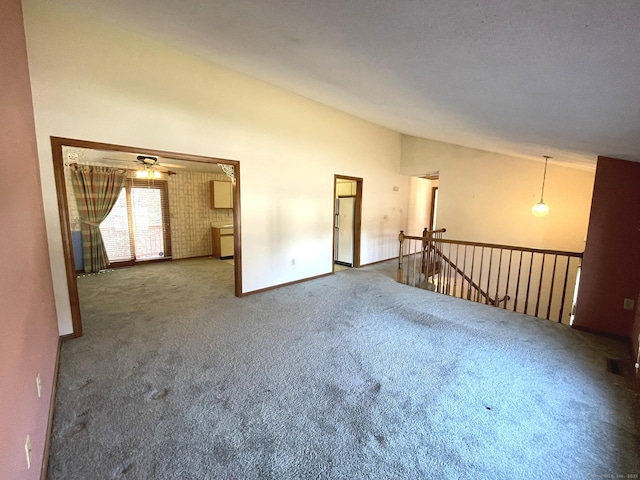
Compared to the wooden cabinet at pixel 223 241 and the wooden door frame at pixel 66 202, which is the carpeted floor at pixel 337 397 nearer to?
the wooden door frame at pixel 66 202

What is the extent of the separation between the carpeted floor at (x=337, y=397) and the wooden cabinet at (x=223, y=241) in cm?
335

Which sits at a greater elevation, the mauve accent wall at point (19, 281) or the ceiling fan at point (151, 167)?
the ceiling fan at point (151, 167)

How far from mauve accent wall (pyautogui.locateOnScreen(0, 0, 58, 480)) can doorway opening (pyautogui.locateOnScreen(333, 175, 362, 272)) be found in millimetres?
4444

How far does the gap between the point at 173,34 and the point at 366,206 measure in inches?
171

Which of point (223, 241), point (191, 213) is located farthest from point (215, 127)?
point (191, 213)

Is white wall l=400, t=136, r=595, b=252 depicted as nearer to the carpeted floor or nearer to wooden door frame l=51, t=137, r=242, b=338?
the carpeted floor

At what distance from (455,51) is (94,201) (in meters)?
6.54

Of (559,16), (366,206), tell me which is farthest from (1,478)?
(366,206)

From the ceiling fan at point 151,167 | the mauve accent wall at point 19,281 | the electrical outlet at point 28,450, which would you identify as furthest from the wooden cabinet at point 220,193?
the electrical outlet at point 28,450

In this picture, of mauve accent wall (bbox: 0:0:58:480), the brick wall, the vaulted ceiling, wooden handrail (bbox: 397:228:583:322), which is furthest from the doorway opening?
mauve accent wall (bbox: 0:0:58:480)

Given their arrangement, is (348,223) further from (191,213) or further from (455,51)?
(455,51)

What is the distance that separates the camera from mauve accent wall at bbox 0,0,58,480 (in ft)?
3.60

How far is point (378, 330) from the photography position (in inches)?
122

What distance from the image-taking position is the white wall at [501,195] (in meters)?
4.90
